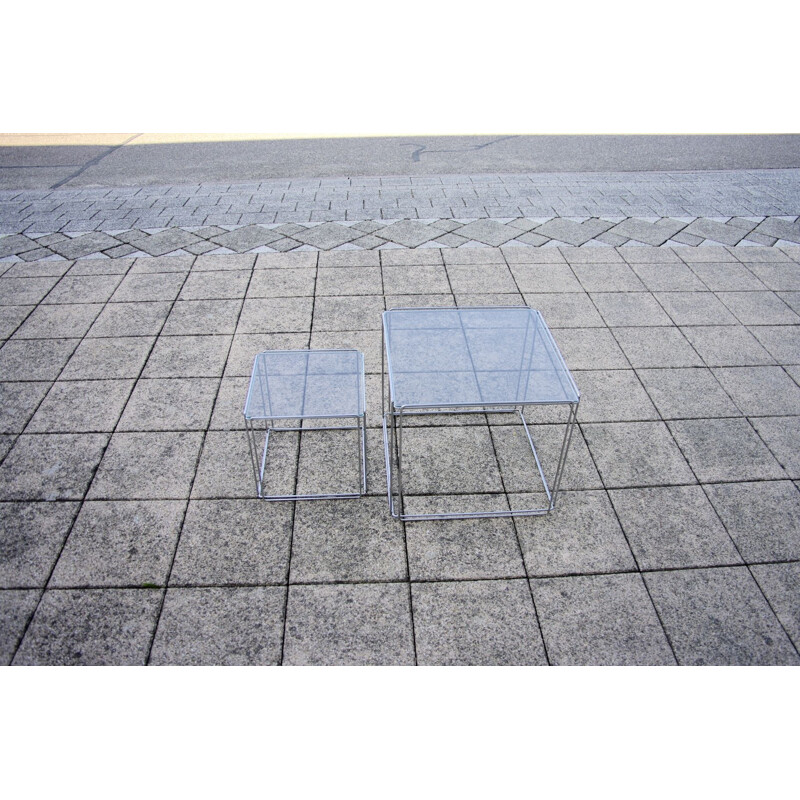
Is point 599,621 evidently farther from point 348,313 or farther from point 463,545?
point 348,313

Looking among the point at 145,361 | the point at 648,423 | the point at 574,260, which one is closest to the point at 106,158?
the point at 145,361

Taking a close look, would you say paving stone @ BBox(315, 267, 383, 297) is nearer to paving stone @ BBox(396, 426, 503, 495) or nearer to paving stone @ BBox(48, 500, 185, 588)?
paving stone @ BBox(396, 426, 503, 495)

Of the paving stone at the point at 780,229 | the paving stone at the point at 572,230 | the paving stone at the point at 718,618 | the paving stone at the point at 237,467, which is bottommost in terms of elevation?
the paving stone at the point at 718,618

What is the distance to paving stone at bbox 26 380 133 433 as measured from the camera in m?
3.64

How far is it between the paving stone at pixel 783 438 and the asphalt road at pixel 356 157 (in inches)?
225

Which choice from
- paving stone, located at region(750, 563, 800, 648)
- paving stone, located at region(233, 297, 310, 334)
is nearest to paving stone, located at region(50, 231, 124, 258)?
paving stone, located at region(233, 297, 310, 334)

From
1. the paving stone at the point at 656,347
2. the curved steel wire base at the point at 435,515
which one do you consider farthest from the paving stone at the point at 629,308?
the curved steel wire base at the point at 435,515

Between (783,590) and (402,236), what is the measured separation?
4.52m

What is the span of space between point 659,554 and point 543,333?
1.29 meters

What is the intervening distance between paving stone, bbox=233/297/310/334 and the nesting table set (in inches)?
40.6

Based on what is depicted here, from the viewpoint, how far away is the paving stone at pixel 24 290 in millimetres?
4996

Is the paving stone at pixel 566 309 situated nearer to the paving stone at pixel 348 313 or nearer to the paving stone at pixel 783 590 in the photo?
the paving stone at pixel 348 313

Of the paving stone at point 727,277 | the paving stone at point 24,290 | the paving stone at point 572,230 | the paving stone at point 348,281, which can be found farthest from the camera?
the paving stone at point 572,230

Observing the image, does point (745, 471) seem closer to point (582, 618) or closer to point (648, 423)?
point (648, 423)
